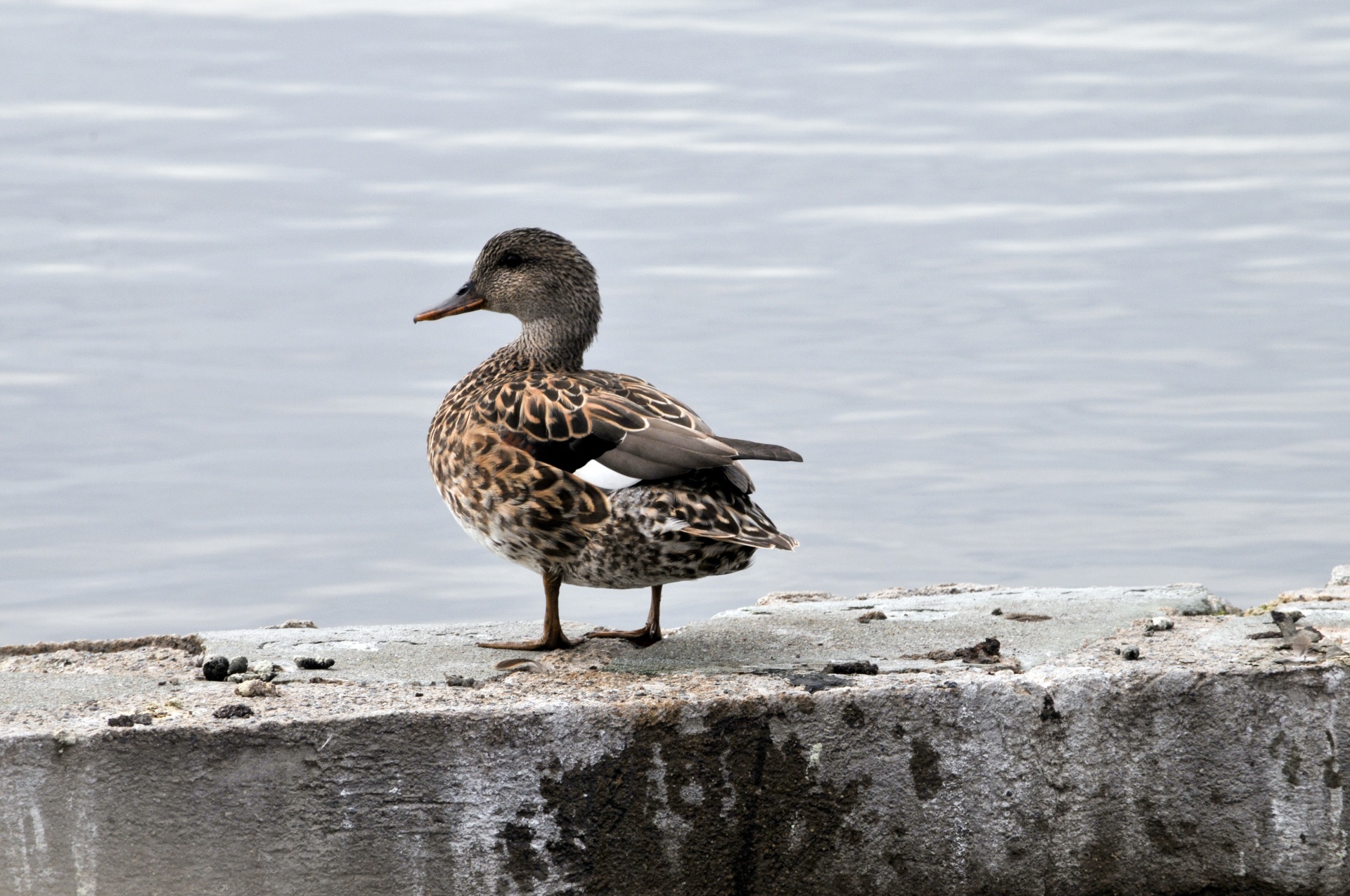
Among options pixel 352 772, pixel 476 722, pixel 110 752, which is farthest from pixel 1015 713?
pixel 110 752

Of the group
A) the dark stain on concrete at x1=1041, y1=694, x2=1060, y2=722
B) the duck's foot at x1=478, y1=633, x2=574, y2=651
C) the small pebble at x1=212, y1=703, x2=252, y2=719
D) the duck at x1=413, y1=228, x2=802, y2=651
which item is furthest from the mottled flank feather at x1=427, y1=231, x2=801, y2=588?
the small pebble at x1=212, y1=703, x2=252, y2=719

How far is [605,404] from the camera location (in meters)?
4.88

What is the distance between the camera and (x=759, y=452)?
4711 mm

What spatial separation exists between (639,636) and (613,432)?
69 centimetres

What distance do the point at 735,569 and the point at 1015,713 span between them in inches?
39.3

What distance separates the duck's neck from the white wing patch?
2.99 feet

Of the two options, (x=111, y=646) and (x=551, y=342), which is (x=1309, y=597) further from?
(x=111, y=646)

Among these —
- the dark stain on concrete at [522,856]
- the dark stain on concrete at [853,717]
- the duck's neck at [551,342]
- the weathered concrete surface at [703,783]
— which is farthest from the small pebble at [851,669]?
the duck's neck at [551,342]

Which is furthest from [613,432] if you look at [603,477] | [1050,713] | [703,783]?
[1050,713]

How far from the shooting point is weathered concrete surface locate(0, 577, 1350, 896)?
400 centimetres

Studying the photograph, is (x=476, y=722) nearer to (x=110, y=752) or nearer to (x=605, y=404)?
(x=110, y=752)

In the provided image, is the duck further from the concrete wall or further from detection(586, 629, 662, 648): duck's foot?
the concrete wall

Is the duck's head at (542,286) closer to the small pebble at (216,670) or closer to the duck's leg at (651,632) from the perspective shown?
the duck's leg at (651,632)

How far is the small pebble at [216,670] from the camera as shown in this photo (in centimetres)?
458
